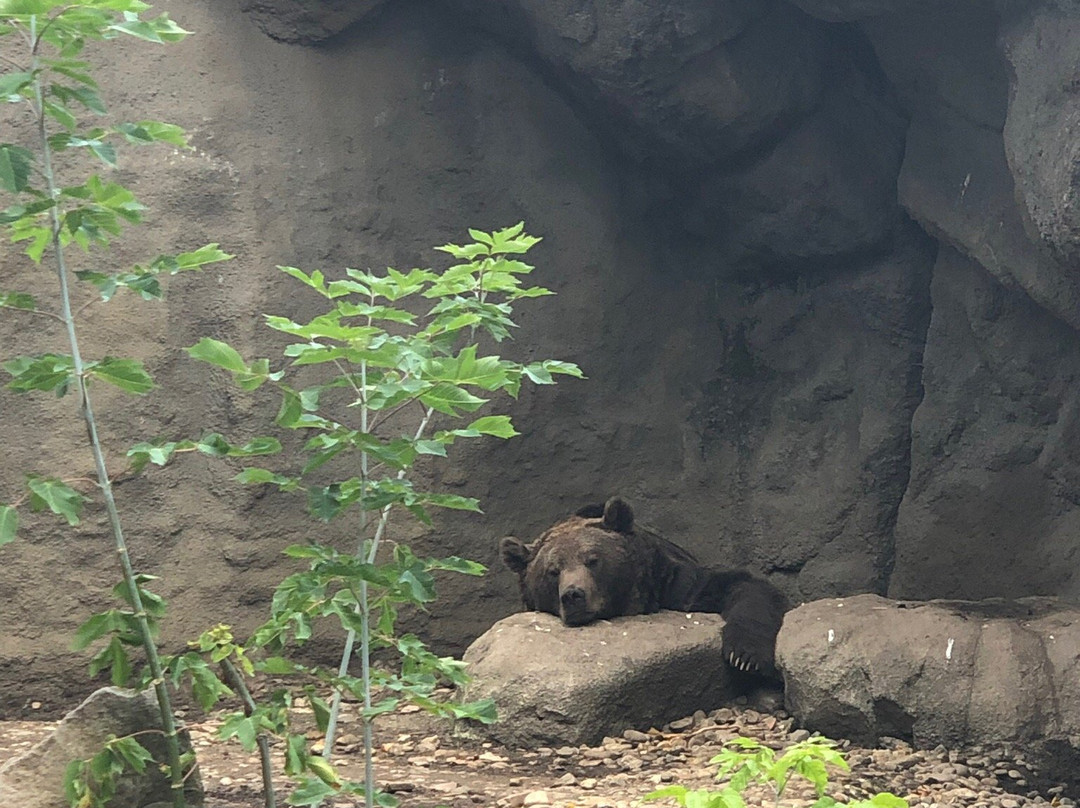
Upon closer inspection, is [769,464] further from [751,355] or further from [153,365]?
[153,365]

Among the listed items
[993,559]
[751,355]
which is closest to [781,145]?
[751,355]

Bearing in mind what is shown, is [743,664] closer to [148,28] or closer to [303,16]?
[148,28]

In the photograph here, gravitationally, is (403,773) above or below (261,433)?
below

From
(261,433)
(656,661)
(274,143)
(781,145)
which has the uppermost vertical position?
(781,145)

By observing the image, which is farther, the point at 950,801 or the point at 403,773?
the point at 403,773

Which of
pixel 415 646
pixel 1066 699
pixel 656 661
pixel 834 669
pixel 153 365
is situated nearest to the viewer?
pixel 415 646

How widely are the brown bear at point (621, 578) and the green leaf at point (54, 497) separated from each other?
3703 millimetres

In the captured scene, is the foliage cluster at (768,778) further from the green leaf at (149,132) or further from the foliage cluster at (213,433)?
the green leaf at (149,132)

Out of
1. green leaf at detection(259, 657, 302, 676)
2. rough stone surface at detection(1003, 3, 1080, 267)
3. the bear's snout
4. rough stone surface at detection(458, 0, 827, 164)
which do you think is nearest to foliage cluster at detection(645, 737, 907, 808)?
green leaf at detection(259, 657, 302, 676)

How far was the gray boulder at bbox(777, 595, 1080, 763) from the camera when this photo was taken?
4.78 meters

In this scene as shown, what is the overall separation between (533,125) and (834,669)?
12.6 ft

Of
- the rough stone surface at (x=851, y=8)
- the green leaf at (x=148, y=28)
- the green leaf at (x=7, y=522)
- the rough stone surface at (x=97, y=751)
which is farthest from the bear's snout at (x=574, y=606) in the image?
the green leaf at (x=148, y=28)

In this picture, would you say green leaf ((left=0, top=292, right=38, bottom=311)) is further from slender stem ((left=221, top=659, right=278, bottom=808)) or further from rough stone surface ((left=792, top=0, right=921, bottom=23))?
rough stone surface ((left=792, top=0, right=921, bottom=23))

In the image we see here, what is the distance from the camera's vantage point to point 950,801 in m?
4.42
